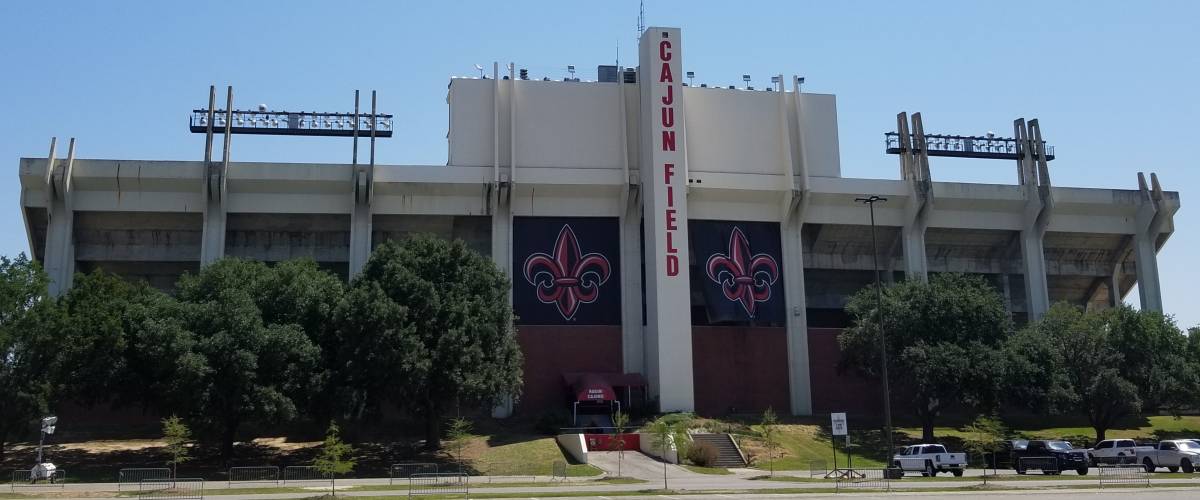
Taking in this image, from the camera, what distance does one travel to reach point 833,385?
70062 mm

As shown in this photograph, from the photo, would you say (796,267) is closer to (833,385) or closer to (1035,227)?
(833,385)

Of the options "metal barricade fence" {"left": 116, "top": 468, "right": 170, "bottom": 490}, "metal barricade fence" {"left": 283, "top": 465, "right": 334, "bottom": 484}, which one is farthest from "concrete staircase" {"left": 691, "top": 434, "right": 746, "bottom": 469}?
"metal barricade fence" {"left": 116, "top": 468, "right": 170, "bottom": 490}

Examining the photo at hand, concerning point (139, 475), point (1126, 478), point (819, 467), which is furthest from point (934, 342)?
point (139, 475)

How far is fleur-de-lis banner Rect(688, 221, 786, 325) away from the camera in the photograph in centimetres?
6812

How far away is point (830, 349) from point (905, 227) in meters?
11.0

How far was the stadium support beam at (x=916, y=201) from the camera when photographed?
71.8 metres

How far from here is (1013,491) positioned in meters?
34.2

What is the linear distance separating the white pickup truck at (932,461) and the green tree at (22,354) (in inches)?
1596

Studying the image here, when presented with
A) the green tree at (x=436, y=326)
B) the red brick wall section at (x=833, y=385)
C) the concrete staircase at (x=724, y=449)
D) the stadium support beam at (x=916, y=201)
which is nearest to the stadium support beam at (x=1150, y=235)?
the stadium support beam at (x=916, y=201)

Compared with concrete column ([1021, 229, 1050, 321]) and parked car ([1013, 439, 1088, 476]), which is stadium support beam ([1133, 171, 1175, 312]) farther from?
parked car ([1013, 439, 1088, 476])

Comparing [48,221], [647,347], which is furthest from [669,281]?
[48,221]

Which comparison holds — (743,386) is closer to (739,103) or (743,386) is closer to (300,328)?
(739,103)

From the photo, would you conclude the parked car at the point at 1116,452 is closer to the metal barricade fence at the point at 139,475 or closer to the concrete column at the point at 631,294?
the concrete column at the point at 631,294

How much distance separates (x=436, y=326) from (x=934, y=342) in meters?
30.0
